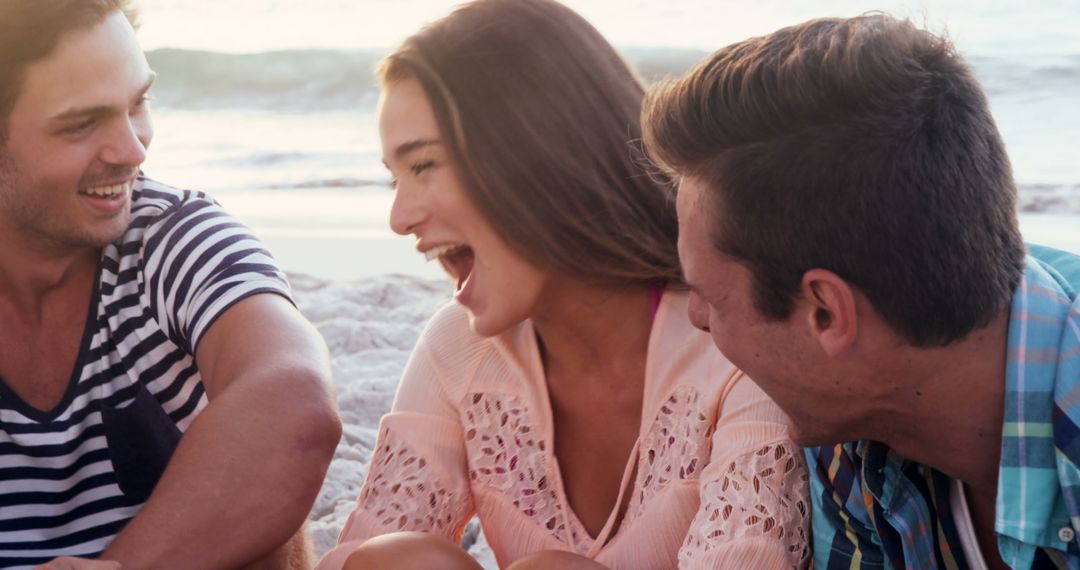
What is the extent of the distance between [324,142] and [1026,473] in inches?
336

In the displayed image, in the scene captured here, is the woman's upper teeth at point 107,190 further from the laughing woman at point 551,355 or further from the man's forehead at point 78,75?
the laughing woman at point 551,355

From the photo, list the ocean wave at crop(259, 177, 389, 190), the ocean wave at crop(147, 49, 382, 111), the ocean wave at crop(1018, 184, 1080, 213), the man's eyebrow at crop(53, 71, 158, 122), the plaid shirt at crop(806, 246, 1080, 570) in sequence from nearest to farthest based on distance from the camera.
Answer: the plaid shirt at crop(806, 246, 1080, 570)
the man's eyebrow at crop(53, 71, 158, 122)
the ocean wave at crop(1018, 184, 1080, 213)
the ocean wave at crop(259, 177, 389, 190)
the ocean wave at crop(147, 49, 382, 111)

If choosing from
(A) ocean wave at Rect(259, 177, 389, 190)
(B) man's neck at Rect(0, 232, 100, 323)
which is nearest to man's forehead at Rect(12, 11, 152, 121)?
(B) man's neck at Rect(0, 232, 100, 323)

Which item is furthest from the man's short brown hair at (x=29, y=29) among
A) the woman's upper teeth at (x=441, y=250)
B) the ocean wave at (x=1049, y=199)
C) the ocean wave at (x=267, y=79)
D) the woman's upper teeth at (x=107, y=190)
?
the ocean wave at (x=267, y=79)

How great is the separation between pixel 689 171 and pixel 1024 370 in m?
0.54

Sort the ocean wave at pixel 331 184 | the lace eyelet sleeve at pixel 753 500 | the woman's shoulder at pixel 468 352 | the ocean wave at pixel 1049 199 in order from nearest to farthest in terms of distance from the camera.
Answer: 1. the lace eyelet sleeve at pixel 753 500
2. the woman's shoulder at pixel 468 352
3. the ocean wave at pixel 1049 199
4. the ocean wave at pixel 331 184

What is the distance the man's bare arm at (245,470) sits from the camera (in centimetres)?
231

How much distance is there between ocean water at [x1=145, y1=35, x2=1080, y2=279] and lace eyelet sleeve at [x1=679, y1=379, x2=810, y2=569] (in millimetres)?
3694

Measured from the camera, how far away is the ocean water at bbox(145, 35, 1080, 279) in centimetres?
636

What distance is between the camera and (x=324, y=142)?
32.7 ft

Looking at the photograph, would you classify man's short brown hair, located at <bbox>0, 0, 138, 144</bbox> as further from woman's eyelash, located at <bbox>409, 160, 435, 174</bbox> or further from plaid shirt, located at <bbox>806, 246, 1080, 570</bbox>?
plaid shirt, located at <bbox>806, 246, 1080, 570</bbox>

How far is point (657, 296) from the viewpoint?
245 centimetres

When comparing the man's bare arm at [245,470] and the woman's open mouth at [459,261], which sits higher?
the woman's open mouth at [459,261]

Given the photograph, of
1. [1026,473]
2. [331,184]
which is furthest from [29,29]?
[331,184]
